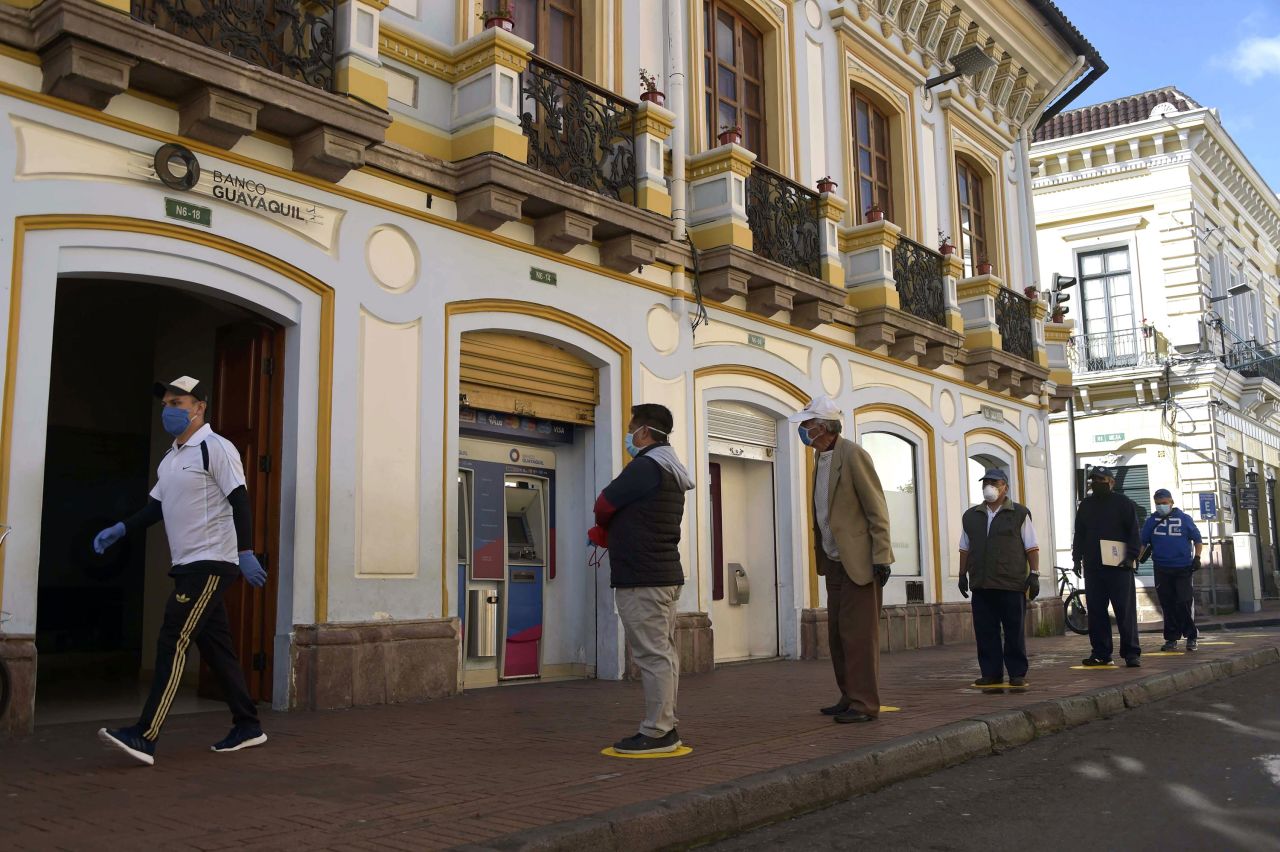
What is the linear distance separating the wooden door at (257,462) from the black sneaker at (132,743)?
2715 millimetres

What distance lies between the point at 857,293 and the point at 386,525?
8.00m

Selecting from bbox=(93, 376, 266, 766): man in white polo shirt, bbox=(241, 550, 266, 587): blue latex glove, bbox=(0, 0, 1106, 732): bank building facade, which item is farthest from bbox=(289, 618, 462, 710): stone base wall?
bbox=(241, 550, 266, 587): blue latex glove

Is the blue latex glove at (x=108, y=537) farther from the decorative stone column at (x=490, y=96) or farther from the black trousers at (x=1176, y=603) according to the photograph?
the black trousers at (x=1176, y=603)

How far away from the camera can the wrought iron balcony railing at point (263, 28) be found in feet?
25.7

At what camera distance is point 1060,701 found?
8.09 m

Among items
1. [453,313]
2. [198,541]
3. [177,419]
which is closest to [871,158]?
[453,313]

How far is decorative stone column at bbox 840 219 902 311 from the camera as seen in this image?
14812mm

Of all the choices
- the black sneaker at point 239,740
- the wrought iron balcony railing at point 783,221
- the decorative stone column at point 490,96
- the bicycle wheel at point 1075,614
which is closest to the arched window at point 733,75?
the wrought iron balcony railing at point 783,221

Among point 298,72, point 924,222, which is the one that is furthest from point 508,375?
point 924,222

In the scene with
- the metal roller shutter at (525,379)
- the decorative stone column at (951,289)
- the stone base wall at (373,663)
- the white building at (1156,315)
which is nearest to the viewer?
the stone base wall at (373,663)

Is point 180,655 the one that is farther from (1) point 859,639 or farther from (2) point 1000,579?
(2) point 1000,579

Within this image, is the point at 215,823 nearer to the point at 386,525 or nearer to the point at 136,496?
the point at 386,525

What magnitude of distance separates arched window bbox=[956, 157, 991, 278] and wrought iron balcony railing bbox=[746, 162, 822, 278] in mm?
5536

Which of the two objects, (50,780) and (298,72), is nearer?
(50,780)
